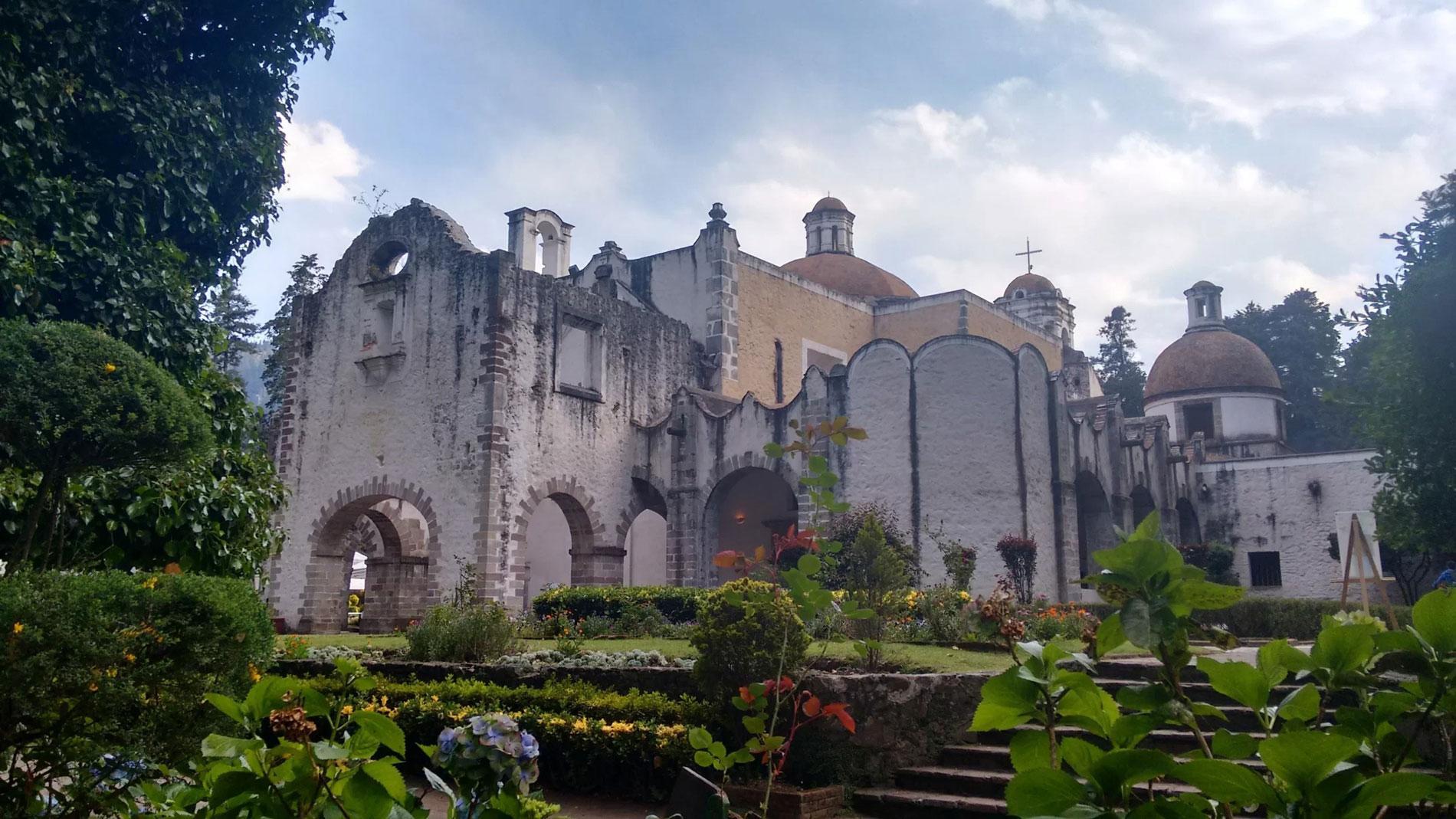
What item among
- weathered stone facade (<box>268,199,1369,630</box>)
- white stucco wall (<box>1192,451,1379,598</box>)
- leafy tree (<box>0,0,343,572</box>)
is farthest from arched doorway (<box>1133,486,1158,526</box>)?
leafy tree (<box>0,0,343,572</box>)

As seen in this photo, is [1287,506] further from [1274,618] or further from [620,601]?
[620,601]

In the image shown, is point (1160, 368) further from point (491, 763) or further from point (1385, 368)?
point (491, 763)

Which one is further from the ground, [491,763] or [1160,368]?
[1160,368]

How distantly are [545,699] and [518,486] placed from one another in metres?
9.14

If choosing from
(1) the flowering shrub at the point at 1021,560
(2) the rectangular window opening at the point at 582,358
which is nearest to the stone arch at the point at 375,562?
(2) the rectangular window opening at the point at 582,358

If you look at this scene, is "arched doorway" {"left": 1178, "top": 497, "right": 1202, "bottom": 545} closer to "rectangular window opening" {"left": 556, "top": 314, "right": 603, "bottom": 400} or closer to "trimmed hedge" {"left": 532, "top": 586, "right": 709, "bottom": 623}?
"rectangular window opening" {"left": 556, "top": 314, "right": 603, "bottom": 400}

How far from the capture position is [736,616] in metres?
7.53

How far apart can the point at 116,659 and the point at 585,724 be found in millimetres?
3678

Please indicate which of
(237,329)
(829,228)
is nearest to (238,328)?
(237,329)

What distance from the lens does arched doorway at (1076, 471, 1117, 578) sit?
1931 cm

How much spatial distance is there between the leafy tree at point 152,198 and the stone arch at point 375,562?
7565mm

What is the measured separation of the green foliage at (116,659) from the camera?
4094 mm

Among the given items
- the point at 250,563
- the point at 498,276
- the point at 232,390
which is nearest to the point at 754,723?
the point at 250,563

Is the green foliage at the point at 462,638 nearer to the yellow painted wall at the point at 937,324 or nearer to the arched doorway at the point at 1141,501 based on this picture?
the arched doorway at the point at 1141,501
